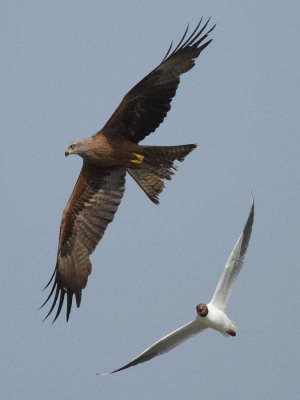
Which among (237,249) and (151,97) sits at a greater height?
(151,97)

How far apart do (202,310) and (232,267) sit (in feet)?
2.00

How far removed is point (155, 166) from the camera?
14.8 meters

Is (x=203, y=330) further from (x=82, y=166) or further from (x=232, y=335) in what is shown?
(x=82, y=166)

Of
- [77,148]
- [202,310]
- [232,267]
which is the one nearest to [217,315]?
[202,310]

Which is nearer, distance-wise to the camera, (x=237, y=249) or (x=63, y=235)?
(x=237, y=249)

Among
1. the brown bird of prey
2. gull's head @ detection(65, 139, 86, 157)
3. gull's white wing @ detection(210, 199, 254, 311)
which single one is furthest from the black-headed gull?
gull's head @ detection(65, 139, 86, 157)

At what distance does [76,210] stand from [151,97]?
189 cm

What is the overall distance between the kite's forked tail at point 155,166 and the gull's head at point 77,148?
683 mm

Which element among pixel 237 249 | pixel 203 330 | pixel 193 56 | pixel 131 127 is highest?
pixel 193 56

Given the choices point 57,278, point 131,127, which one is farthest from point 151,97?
point 57,278

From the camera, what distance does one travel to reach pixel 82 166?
599 inches

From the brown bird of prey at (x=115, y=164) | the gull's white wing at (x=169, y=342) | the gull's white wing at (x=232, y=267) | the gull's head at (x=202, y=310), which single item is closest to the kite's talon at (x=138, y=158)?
the brown bird of prey at (x=115, y=164)

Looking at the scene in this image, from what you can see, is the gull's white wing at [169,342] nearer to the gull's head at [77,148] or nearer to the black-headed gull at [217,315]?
the black-headed gull at [217,315]

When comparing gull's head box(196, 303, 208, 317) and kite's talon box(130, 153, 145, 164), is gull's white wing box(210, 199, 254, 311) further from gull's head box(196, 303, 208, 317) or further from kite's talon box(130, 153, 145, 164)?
kite's talon box(130, 153, 145, 164)
